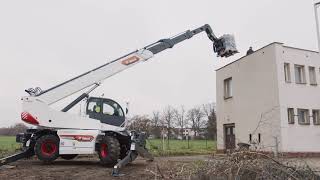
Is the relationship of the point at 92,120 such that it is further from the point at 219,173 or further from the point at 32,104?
the point at 219,173

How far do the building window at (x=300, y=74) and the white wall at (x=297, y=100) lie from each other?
9.1 inches

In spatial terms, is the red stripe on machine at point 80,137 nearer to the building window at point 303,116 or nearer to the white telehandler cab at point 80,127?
the white telehandler cab at point 80,127

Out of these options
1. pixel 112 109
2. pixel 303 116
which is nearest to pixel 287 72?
pixel 303 116

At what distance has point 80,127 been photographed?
575 inches

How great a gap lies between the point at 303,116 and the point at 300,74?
2635 millimetres

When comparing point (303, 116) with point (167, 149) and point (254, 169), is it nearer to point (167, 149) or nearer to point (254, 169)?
point (167, 149)

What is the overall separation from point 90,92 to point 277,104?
37.8ft

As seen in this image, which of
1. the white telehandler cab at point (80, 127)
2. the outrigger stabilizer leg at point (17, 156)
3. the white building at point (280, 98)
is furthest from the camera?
the white building at point (280, 98)

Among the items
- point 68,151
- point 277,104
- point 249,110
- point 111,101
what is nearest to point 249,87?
point 249,110

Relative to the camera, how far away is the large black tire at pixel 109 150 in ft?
Answer: 45.3

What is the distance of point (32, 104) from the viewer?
1446cm

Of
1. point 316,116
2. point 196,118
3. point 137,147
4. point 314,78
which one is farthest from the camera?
point 196,118

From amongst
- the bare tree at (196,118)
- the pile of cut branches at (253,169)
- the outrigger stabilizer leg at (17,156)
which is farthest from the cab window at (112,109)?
the bare tree at (196,118)

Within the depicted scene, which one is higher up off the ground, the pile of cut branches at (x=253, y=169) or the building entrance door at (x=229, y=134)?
the building entrance door at (x=229, y=134)
